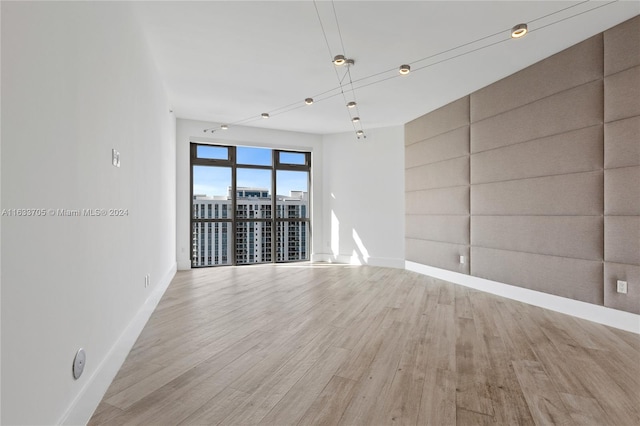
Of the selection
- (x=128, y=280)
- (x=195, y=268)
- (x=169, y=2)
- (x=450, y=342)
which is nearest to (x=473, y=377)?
(x=450, y=342)

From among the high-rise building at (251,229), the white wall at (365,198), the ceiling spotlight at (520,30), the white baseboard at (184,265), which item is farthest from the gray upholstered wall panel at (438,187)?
the white baseboard at (184,265)

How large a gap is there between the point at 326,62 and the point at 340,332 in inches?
125

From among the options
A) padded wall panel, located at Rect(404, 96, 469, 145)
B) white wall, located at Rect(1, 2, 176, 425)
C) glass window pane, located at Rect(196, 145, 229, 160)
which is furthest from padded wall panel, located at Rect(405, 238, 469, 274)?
white wall, located at Rect(1, 2, 176, 425)

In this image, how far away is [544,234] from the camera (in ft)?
12.8

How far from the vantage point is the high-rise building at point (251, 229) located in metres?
6.81

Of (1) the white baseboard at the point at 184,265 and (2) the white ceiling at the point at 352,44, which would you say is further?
(1) the white baseboard at the point at 184,265

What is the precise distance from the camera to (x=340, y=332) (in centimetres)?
305

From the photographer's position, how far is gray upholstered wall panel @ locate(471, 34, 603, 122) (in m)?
3.44

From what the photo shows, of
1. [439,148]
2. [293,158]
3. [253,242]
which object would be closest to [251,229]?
[253,242]

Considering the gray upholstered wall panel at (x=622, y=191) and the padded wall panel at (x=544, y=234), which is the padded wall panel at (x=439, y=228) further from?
the gray upholstered wall panel at (x=622, y=191)

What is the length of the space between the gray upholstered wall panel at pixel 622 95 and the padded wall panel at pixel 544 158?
0.65 feet

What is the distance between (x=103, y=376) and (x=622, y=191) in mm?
4734

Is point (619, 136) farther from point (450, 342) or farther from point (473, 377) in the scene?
point (473, 377)

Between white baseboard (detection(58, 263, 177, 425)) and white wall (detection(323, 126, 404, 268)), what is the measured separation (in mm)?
4813
